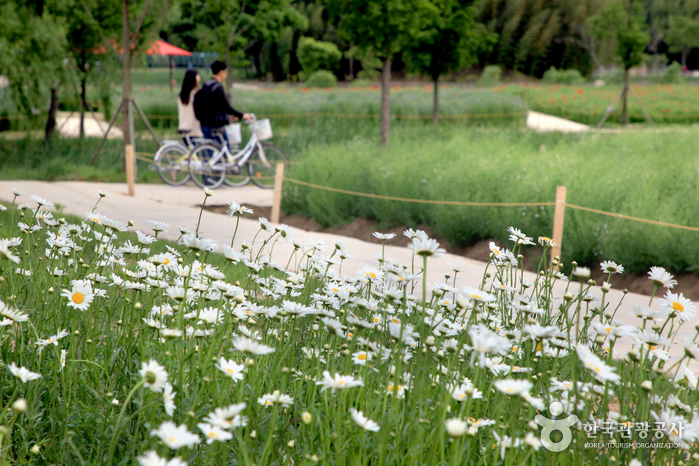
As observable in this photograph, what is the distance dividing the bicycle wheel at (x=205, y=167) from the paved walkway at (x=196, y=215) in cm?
17

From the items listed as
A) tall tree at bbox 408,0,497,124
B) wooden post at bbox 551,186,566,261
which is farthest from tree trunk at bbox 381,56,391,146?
wooden post at bbox 551,186,566,261

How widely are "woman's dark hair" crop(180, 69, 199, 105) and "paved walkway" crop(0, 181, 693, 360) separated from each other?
1.39 m

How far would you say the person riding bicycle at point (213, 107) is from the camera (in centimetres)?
907

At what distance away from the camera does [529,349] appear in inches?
96.7

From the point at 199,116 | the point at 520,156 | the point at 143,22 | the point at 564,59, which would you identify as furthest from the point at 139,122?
the point at 564,59

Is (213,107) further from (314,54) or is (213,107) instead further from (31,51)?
(314,54)

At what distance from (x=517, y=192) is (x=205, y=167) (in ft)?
16.4

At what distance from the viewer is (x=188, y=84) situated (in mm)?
9273

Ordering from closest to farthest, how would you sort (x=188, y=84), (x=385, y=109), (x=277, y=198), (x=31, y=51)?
1. (x=277, y=198)
2. (x=188, y=84)
3. (x=31, y=51)
4. (x=385, y=109)

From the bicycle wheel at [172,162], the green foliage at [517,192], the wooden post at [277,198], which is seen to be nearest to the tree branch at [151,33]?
the bicycle wheel at [172,162]

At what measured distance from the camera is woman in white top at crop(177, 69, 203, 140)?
9.26m

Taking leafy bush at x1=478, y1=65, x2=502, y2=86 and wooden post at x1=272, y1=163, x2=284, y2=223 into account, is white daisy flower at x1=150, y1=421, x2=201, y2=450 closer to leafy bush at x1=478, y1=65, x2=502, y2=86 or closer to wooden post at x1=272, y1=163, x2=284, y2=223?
wooden post at x1=272, y1=163, x2=284, y2=223

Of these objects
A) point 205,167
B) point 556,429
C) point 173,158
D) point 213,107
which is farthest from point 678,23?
point 556,429

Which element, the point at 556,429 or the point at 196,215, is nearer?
the point at 556,429
